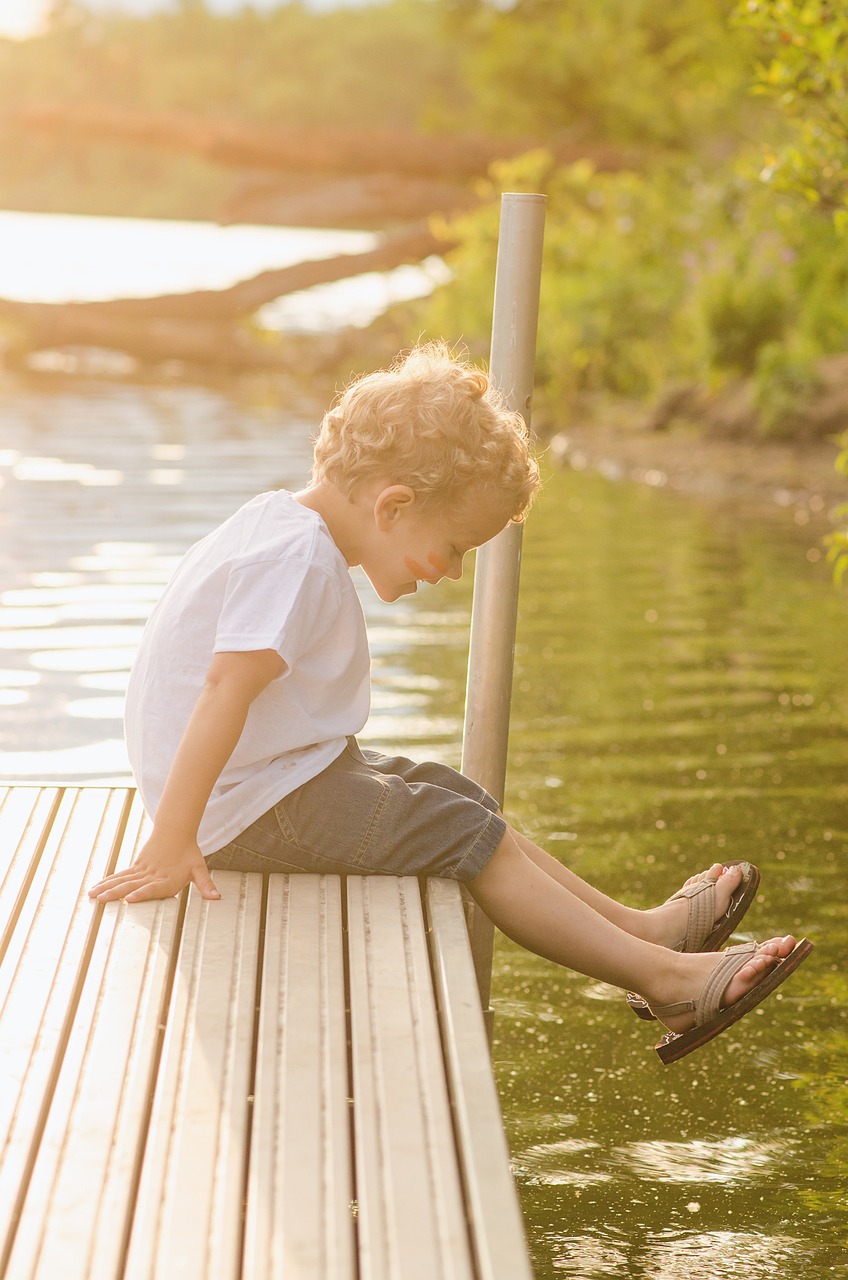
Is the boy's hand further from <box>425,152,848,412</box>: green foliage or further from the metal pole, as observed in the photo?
<box>425,152,848,412</box>: green foliage

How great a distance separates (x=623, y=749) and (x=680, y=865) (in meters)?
1.13

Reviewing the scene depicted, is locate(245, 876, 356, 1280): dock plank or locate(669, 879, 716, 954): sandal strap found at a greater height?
locate(245, 876, 356, 1280): dock plank

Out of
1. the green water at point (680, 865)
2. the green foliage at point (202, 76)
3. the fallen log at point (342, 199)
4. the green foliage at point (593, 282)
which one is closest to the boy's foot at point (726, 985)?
the green water at point (680, 865)

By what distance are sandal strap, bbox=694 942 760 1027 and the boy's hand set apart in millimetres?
829

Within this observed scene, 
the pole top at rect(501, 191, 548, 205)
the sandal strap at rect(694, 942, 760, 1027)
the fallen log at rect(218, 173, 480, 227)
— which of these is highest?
the fallen log at rect(218, 173, 480, 227)

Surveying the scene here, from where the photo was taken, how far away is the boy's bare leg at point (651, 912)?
121 inches

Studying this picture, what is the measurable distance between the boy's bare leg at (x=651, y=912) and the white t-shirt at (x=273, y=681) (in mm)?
492

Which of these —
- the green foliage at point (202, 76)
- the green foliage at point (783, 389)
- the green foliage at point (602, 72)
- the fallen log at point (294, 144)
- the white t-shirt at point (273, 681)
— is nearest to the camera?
the white t-shirt at point (273, 681)

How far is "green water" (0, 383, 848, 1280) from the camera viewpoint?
10.0 feet

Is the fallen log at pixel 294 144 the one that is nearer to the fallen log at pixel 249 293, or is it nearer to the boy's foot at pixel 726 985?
the fallen log at pixel 249 293

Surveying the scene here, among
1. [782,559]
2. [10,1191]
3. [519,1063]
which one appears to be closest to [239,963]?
[10,1191]

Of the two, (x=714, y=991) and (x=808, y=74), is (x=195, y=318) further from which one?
(x=714, y=991)

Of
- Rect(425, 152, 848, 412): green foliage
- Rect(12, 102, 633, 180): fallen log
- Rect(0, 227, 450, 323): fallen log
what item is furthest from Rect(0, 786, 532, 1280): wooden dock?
Rect(12, 102, 633, 180): fallen log

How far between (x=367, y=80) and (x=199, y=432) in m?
54.4
